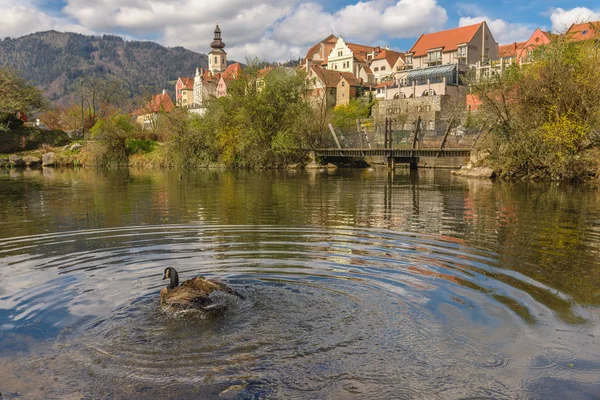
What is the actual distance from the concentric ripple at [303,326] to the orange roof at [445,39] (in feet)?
298

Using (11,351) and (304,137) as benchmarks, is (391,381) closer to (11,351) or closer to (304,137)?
(11,351)

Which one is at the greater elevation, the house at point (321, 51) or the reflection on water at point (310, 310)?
the house at point (321, 51)

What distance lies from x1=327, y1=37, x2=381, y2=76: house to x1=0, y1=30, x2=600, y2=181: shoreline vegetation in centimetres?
2437

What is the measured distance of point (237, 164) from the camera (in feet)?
184

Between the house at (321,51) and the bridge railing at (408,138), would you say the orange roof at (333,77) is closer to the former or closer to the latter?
the house at (321,51)

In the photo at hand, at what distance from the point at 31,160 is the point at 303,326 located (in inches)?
2779

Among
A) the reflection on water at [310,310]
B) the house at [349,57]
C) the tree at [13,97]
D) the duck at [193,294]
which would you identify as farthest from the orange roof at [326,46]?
the duck at [193,294]

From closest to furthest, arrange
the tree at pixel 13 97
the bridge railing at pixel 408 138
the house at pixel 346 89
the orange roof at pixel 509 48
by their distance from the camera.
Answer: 1. the bridge railing at pixel 408 138
2. the tree at pixel 13 97
3. the house at pixel 346 89
4. the orange roof at pixel 509 48

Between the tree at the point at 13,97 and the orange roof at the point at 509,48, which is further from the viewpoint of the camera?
the orange roof at the point at 509,48

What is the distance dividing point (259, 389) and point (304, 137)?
4899cm

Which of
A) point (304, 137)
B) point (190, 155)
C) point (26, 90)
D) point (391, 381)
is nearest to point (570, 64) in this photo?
point (304, 137)

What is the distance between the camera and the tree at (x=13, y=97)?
232ft

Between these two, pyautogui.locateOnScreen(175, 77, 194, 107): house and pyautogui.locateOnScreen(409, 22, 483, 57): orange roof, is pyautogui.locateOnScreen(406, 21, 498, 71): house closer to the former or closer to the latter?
pyautogui.locateOnScreen(409, 22, 483, 57): orange roof

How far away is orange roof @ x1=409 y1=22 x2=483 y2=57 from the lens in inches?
3639
